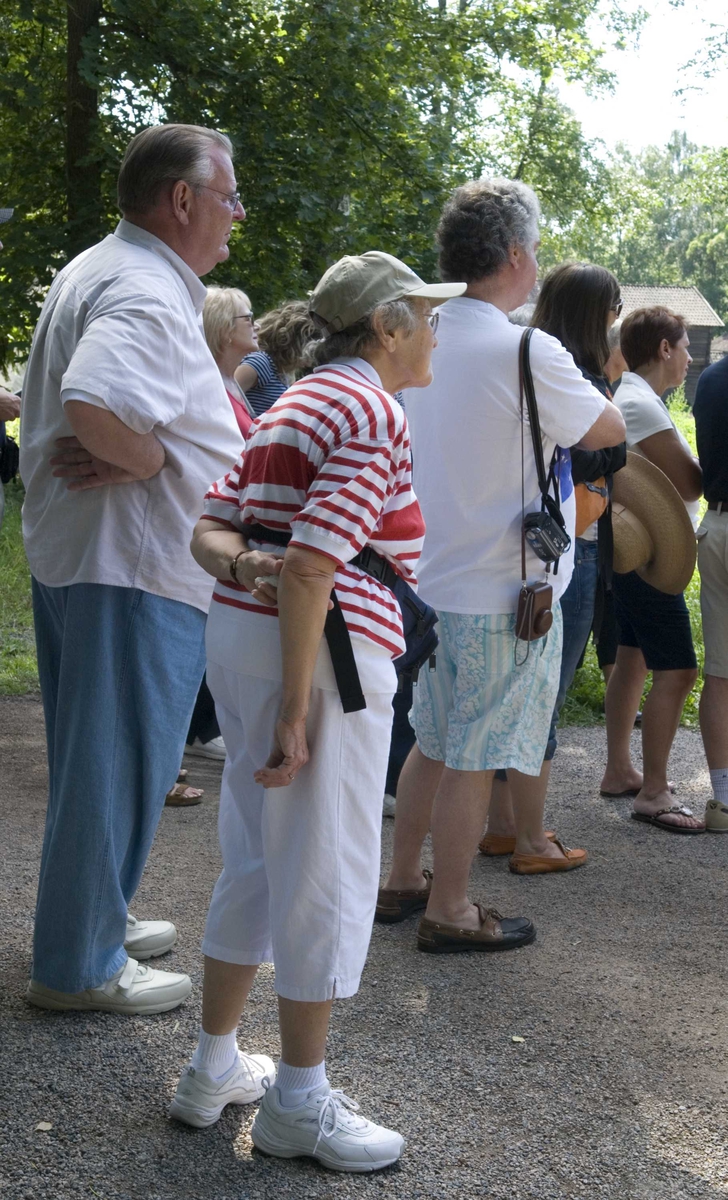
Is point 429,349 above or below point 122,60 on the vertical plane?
below

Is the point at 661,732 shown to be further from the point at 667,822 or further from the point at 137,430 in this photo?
the point at 137,430

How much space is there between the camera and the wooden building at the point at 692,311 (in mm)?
73000

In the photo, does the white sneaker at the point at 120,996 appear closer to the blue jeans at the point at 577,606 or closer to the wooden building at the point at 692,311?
the blue jeans at the point at 577,606

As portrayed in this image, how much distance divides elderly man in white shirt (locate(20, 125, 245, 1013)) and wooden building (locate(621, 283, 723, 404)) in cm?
6905

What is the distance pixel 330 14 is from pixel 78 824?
10007 mm

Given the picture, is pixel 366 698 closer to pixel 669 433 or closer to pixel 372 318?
pixel 372 318

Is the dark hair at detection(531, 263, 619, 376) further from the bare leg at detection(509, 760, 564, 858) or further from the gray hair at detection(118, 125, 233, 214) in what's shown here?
the gray hair at detection(118, 125, 233, 214)

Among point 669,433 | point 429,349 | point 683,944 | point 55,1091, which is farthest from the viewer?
point 669,433

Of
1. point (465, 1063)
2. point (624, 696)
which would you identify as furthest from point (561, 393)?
point (624, 696)

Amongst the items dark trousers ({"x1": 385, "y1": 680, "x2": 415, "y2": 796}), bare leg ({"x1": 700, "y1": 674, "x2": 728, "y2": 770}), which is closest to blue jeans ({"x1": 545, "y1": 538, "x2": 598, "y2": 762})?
dark trousers ({"x1": 385, "y1": 680, "x2": 415, "y2": 796})

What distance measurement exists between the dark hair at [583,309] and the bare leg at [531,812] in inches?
57.8

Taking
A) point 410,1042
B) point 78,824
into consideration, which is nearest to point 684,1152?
point 410,1042

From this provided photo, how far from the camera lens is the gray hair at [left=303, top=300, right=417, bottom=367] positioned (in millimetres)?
2447

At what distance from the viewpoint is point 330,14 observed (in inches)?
434
